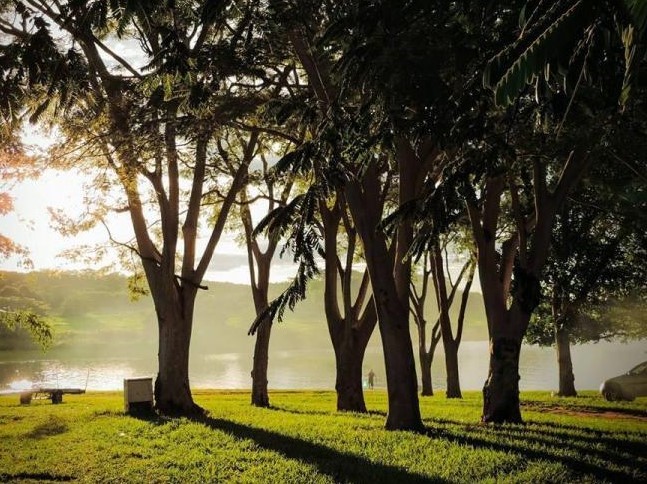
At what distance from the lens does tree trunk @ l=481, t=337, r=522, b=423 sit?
39.1 feet

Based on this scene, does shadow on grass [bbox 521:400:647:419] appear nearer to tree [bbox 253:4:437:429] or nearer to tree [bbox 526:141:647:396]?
tree [bbox 526:141:647:396]

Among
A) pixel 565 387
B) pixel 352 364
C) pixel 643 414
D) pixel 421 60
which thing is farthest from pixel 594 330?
pixel 421 60

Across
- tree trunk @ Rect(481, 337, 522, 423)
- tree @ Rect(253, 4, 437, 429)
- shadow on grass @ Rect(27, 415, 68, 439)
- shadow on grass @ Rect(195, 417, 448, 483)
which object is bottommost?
shadow on grass @ Rect(27, 415, 68, 439)

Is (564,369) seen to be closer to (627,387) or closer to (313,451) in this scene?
(627,387)

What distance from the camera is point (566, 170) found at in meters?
11.9

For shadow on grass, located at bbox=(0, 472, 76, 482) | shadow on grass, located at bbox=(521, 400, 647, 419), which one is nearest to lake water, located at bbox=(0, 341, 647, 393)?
shadow on grass, located at bbox=(521, 400, 647, 419)

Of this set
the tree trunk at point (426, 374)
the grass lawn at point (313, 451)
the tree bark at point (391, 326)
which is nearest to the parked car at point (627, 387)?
the tree trunk at point (426, 374)

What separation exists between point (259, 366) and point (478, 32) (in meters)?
15.6

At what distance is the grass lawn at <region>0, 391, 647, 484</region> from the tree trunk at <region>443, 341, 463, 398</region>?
464 inches

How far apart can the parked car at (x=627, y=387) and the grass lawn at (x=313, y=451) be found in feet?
31.9

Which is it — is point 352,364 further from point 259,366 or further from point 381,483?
point 381,483

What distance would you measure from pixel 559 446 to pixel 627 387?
1465cm

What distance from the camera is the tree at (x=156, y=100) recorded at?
207 inches

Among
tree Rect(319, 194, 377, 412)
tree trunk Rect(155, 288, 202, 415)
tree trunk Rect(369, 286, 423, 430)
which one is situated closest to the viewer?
tree trunk Rect(369, 286, 423, 430)
